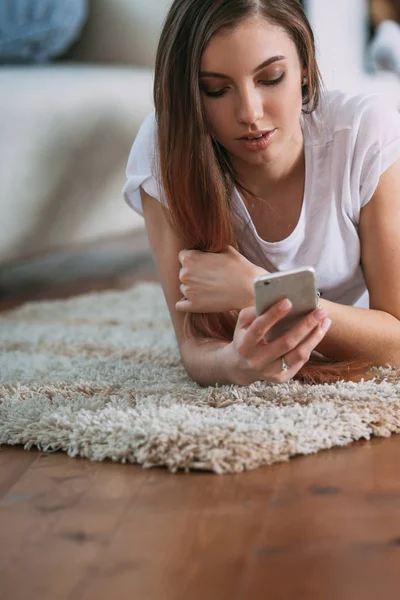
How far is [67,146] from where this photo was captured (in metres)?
1.94

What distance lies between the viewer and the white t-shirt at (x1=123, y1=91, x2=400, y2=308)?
50.7 inches

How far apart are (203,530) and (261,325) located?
283mm

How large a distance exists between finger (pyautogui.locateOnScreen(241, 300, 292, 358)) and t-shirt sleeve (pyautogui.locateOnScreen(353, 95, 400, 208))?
31 centimetres

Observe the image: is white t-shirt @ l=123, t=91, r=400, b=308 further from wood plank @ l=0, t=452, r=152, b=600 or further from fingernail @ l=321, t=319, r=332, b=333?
wood plank @ l=0, t=452, r=152, b=600

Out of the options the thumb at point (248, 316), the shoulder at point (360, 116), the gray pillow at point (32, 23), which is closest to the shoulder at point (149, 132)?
the shoulder at point (360, 116)

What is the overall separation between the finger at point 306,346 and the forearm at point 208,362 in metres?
0.10

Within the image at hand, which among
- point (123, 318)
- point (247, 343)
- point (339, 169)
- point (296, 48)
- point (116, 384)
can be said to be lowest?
point (123, 318)

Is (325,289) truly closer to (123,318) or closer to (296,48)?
(296,48)

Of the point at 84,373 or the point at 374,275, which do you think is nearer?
the point at 374,275

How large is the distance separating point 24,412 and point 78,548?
38 cm

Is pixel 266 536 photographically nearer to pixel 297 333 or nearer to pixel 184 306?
pixel 297 333

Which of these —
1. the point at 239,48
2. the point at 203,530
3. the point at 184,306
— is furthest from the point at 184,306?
the point at 203,530

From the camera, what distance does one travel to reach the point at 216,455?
101cm

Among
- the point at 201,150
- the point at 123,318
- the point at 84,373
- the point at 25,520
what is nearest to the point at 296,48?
the point at 201,150
